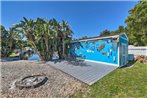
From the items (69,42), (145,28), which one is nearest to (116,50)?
(69,42)

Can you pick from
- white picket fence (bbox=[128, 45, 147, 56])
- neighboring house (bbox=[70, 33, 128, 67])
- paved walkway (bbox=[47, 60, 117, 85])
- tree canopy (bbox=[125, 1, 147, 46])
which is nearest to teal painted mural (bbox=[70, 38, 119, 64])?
neighboring house (bbox=[70, 33, 128, 67])

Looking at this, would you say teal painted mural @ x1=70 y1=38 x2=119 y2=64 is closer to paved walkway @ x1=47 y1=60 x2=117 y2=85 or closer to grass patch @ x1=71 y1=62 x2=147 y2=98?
paved walkway @ x1=47 y1=60 x2=117 y2=85

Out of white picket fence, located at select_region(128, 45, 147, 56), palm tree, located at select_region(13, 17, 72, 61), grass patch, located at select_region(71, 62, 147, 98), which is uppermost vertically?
palm tree, located at select_region(13, 17, 72, 61)

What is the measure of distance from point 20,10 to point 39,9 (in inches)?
80.6

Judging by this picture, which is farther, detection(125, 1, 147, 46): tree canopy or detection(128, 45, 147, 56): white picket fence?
detection(125, 1, 147, 46): tree canopy

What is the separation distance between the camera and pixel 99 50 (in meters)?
11.5

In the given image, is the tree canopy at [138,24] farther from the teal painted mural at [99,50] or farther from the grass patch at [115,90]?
the grass patch at [115,90]

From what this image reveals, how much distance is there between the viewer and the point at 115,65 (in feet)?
32.8

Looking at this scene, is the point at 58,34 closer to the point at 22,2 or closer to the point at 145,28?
the point at 22,2

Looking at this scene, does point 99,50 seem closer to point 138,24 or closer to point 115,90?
point 115,90

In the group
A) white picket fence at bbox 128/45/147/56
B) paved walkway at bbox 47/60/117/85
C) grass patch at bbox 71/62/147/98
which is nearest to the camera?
grass patch at bbox 71/62/147/98

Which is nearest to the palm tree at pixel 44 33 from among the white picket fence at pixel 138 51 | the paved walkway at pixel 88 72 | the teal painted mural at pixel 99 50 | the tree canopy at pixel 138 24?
the teal painted mural at pixel 99 50

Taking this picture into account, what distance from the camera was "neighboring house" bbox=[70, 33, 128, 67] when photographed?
998 cm

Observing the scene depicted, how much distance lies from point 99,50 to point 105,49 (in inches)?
31.3
